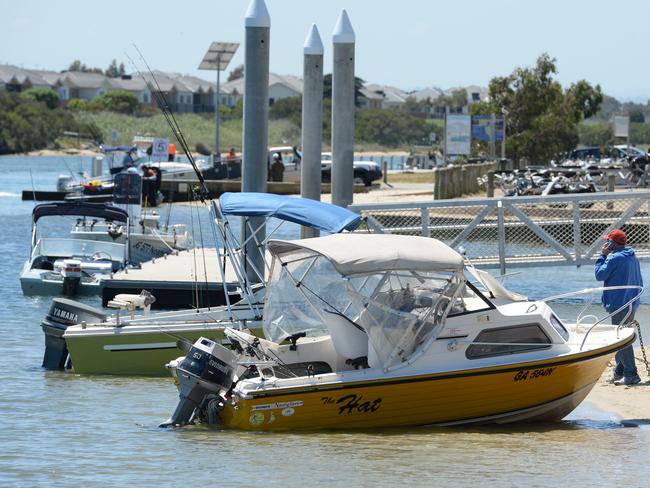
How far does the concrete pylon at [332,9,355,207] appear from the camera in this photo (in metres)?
25.4

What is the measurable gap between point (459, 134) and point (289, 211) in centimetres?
3797

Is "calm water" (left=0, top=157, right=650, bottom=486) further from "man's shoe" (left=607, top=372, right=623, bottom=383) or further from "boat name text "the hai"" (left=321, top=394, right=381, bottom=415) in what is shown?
"man's shoe" (left=607, top=372, right=623, bottom=383)

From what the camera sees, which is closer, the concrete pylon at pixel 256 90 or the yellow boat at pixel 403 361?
the yellow boat at pixel 403 361

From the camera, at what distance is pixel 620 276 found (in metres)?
15.0

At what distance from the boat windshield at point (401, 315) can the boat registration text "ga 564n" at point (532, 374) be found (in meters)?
1.01

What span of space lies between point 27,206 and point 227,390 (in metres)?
45.2

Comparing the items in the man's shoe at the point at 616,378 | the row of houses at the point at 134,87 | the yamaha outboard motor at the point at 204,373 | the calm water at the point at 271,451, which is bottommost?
the calm water at the point at 271,451

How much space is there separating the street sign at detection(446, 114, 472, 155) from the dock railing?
2733 centimetres

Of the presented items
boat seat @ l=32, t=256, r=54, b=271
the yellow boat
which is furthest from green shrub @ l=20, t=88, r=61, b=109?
the yellow boat

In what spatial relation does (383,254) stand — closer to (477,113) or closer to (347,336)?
(347,336)

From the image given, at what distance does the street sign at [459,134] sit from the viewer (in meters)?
53.1

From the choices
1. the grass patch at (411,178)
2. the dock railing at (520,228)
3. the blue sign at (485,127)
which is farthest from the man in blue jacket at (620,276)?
Result: the grass patch at (411,178)

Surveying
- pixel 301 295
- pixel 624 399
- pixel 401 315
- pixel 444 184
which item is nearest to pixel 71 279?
pixel 301 295

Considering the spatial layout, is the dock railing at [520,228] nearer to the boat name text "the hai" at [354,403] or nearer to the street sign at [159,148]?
the boat name text "the hai" at [354,403]
